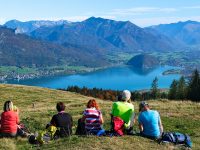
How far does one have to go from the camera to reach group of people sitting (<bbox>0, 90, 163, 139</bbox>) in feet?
68.0

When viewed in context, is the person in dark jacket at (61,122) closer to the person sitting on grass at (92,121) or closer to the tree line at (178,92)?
the person sitting on grass at (92,121)

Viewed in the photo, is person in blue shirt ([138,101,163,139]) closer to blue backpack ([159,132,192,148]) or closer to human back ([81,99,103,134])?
blue backpack ([159,132,192,148])

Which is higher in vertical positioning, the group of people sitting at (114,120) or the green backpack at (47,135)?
the group of people sitting at (114,120)

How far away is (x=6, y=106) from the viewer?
72.3 feet

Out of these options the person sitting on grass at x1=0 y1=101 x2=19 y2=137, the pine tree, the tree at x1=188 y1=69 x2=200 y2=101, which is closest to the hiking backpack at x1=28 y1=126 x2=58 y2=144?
the person sitting on grass at x1=0 y1=101 x2=19 y2=137

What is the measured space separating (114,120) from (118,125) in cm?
35

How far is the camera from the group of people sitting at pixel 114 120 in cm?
2073

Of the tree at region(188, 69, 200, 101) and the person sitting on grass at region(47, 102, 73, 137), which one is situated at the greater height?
the person sitting on grass at region(47, 102, 73, 137)

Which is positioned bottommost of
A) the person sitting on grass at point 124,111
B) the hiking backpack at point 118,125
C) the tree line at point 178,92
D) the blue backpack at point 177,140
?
the tree line at point 178,92

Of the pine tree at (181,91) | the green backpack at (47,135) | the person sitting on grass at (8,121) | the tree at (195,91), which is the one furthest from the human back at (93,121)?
the pine tree at (181,91)

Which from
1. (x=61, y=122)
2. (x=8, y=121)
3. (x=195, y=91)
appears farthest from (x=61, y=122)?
(x=195, y=91)

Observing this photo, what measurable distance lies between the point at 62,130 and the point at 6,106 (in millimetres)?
3515

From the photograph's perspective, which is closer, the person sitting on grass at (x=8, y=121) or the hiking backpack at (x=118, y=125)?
the hiking backpack at (x=118, y=125)

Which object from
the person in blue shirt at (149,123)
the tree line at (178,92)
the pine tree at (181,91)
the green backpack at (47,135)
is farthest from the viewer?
the pine tree at (181,91)
